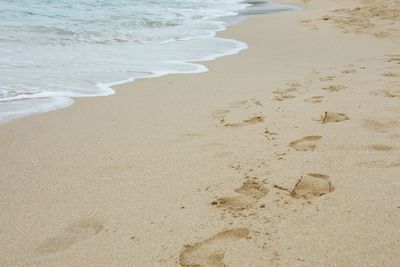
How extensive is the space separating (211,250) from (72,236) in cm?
61

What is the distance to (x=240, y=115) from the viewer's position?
3.29 metres

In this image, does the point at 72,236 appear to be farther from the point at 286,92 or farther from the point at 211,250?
the point at 286,92

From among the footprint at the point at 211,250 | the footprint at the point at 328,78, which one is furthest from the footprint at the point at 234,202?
the footprint at the point at 328,78

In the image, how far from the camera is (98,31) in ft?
25.1

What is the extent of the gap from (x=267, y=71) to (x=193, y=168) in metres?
2.61

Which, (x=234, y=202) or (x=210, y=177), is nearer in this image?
(x=234, y=202)

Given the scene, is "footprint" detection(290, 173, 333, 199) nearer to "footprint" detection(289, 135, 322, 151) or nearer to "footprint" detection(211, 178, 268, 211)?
"footprint" detection(211, 178, 268, 211)

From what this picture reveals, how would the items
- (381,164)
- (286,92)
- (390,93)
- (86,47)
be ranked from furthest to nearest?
(86,47) < (286,92) < (390,93) < (381,164)

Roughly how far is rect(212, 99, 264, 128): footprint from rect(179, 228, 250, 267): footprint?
1.32 m

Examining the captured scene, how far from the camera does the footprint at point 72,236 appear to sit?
1809 mm

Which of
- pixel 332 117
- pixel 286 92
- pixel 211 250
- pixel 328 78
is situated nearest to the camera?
pixel 211 250

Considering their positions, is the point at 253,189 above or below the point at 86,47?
below

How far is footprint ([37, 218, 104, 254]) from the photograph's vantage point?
1.81 meters

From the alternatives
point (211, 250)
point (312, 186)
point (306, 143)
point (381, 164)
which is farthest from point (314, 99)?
point (211, 250)
